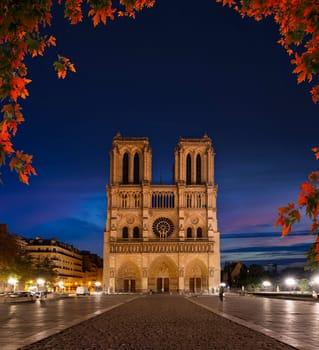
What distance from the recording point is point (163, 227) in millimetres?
95625

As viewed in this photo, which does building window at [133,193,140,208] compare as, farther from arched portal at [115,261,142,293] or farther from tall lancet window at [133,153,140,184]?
arched portal at [115,261,142,293]

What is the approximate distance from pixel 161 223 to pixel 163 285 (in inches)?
416

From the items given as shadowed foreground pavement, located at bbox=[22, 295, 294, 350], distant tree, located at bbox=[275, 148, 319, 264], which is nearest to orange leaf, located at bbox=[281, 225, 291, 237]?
distant tree, located at bbox=[275, 148, 319, 264]

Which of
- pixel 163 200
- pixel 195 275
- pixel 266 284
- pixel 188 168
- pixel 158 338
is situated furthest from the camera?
pixel 188 168

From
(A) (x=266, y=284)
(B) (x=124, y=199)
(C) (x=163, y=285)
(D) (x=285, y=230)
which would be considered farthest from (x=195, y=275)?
(D) (x=285, y=230)

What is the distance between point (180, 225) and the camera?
9356 centimetres

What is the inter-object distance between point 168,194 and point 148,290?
17245mm

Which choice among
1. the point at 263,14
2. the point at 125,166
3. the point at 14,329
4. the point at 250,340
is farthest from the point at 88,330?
the point at 125,166

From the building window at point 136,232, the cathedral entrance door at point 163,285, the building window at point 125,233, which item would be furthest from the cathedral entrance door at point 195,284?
the building window at point 125,233

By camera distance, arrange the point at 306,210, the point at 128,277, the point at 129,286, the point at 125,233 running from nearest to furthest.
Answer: the point at 306,210 → the point at 129,286 → the point at 128,277 → the point at 125,233

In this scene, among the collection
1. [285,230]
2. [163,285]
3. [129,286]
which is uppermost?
[163,285]

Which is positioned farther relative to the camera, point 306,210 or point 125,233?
point 125,233

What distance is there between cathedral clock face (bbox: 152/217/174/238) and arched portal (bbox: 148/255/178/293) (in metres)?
4.37

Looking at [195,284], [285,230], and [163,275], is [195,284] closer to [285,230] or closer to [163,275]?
[163,275]
